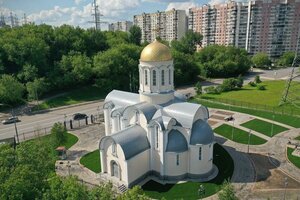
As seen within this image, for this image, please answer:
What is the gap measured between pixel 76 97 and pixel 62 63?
9056 millimetres

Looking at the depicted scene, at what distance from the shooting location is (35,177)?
17281mm

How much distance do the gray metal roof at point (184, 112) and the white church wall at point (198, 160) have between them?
2500 mm

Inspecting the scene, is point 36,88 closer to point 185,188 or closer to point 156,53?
point 156,53

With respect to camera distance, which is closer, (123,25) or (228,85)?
(228,85)

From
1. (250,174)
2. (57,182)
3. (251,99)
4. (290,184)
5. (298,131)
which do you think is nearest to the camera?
(57,182)

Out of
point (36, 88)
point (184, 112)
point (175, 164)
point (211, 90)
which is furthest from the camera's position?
point (211, 90)

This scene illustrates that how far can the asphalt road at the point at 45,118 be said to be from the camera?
41375 mm

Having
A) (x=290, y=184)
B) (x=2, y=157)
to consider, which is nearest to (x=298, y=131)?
(x=290, y=184)

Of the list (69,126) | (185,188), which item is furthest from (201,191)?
(69,126)

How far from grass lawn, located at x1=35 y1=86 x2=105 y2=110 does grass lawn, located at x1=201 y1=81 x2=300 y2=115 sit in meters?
24.0

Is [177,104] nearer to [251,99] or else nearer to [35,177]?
[35,177]

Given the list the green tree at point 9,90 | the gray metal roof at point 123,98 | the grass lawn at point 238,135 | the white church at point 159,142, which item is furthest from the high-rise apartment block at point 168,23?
the white church at point 159,142

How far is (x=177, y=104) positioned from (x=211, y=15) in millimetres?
96546

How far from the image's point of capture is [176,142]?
88.6ft
